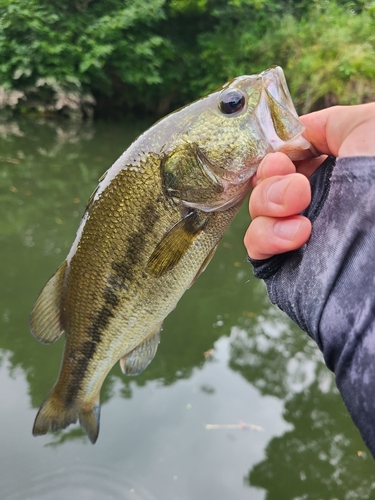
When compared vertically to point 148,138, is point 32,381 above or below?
below

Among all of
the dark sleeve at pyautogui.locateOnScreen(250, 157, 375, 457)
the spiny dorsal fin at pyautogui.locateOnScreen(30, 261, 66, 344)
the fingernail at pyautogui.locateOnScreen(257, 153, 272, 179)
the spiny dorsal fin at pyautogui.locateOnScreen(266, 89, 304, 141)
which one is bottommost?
the spiny dorsal fin at pyautogui.locateOnScreen(30, 261, 66, 344)

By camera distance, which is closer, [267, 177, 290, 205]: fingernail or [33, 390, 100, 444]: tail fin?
[267, 177, 290, 205]: fingernail

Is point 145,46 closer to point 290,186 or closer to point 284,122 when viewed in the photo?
point 284,122

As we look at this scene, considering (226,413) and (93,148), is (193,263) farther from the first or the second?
(93,148)

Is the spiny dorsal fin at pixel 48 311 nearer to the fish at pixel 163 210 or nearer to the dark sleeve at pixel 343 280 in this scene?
the fish at pixel 163 210

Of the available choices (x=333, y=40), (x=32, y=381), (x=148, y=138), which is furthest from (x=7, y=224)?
(x=333, y=40)

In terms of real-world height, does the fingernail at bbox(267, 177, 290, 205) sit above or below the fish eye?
below

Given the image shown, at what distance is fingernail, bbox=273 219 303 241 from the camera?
3.83 feet

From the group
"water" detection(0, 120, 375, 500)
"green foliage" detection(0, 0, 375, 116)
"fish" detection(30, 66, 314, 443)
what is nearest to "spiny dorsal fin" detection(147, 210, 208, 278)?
"fish" detection(30, 66, 314, 443)

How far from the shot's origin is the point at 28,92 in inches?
427

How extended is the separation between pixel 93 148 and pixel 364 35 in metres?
6.12

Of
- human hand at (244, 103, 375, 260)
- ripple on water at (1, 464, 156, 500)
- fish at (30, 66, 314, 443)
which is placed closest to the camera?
human hand at (244, 103, 375, 260)

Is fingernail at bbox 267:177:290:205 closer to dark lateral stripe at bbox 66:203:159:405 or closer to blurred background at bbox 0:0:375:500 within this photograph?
dark lateral stripe at bbox 66:203:159:405

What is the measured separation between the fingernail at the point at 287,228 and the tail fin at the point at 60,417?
112cm
